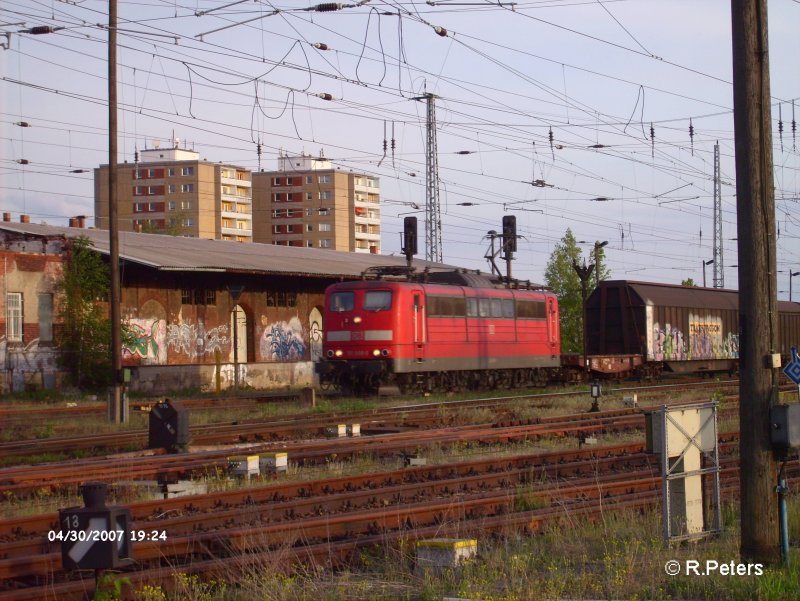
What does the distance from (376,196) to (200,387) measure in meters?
111

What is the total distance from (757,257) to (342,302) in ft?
66.1

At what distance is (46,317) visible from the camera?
1260 inches

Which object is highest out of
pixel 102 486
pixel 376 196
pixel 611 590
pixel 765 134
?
pixel 376 196

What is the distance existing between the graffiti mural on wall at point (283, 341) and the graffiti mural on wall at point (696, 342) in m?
13.0

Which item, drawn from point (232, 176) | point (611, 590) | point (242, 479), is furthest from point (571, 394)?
point (232, 176)

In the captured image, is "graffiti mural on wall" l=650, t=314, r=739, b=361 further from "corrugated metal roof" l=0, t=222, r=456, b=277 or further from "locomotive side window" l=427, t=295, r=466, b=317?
"corrugated metal roof" l=0, t=222, r=456, b=277

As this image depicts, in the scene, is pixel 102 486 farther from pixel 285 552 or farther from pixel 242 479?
pixel 242 479

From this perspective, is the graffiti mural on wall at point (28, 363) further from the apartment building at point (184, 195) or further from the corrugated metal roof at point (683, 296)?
the apartment building at point (184, 195)

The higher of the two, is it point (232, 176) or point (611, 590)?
point (232, 176)

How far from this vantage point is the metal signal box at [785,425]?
26.6ft

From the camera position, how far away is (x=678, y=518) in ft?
30.9

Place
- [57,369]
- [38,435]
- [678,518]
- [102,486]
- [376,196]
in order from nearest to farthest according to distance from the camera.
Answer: [102,486], [678,518], [38,435], [57,369], [376,196]

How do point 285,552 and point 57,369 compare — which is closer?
point 285,552

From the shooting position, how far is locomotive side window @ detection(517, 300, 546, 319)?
3222cm
